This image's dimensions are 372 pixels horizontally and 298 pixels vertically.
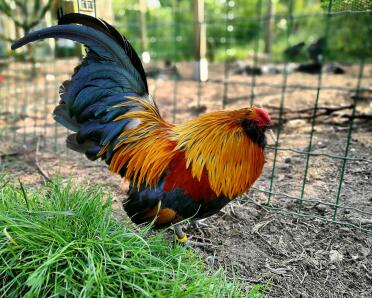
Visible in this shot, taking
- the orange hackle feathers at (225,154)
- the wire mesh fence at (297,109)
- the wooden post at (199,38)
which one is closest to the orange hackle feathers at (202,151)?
the orange hackle feathers at (225,154)

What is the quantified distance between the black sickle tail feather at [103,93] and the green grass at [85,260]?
0.58 metres

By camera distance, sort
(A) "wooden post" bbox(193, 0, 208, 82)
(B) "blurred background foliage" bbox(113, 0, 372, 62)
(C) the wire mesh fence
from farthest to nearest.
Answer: (B) "blurred background foliage" bbox(113, 0, 372, 62) → (A) "wooden post" bbox(193, 0, 208, 82) → (C) the wire mesh fence

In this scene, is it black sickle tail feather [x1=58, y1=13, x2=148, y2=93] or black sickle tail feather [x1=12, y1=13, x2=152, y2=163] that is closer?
black sickle tail feather [x1=58, y1=13, x2=148, y2=93]

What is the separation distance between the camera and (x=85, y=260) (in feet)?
6.98

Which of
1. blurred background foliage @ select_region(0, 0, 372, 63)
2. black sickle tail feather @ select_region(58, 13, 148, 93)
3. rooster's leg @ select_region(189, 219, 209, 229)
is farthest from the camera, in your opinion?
blurred background foliage @ select_region(0, 0, 372, 63)

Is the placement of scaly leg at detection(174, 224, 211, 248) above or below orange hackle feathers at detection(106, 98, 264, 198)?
below

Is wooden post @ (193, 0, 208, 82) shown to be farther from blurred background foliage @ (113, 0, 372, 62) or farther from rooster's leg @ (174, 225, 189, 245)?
rooster's leg @ (174, 225, 189, 245)

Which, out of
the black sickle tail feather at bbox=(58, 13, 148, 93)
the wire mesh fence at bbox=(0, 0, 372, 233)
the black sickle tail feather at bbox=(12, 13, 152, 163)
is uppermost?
the black sickle tail feather at bbox=(58, 13, 148, 93)

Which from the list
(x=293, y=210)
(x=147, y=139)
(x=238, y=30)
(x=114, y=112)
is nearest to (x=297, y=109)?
(x=293, y=210)

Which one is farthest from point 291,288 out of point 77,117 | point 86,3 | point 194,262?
point 86,3

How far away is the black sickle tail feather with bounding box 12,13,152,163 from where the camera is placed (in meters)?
2.70

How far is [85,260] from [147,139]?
3.45 feet

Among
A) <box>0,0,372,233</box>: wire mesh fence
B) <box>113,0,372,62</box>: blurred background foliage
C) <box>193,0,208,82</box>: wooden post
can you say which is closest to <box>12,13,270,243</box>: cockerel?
<box>0,0,372,233</box>: wire mesh fence

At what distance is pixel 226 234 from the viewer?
3076mm
